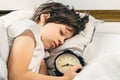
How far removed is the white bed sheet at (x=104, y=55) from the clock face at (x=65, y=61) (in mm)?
71

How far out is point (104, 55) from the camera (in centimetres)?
108

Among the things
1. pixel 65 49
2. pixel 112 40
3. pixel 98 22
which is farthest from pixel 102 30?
pixel 65 49

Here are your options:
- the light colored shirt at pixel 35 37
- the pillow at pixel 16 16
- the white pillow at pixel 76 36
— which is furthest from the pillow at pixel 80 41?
the pillow at pixel 16 16

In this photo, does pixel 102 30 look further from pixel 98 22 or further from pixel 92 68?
pixel 92 68

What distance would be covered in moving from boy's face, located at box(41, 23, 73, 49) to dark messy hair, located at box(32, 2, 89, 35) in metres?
0.04

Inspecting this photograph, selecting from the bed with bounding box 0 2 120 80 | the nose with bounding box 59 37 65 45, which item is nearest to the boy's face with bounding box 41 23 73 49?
the nose with bounding box 59 37 65 45

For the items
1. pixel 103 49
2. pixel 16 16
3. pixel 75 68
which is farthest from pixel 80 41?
pixel 16 16

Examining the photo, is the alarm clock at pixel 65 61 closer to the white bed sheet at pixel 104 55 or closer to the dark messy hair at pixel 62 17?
the white bed sheet at pixel 104 55

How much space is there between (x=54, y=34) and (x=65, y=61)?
0.14 m

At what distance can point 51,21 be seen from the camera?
1.39m

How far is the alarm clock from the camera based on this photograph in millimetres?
1265

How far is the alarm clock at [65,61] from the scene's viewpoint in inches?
49.8

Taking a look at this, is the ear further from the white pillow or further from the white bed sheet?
the white bed sheet

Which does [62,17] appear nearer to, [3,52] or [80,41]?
[80,41]
